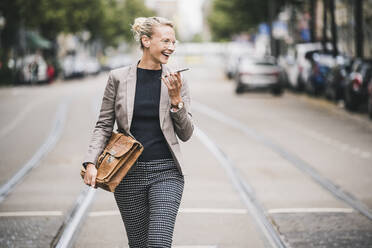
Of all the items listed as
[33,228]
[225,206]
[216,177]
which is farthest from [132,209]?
[216,177]

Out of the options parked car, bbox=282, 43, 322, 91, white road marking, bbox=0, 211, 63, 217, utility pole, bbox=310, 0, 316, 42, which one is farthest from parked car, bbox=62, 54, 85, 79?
white road marking, bbox=0, 211, 63, 217

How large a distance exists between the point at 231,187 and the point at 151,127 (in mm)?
5216

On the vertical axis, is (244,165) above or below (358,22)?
below

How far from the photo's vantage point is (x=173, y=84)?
3926mm

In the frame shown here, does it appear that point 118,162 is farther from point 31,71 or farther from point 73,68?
point 73,68

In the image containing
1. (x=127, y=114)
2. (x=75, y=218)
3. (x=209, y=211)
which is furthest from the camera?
(x=209, y=211)

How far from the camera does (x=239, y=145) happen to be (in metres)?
13.7

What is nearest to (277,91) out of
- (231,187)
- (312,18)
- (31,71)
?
(312,18)

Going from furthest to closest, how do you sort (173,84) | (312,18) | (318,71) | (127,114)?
(312,18)
(318,71)
(127,114)
(173,84)

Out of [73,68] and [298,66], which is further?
[73,68]

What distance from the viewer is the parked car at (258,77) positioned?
96.4 feet

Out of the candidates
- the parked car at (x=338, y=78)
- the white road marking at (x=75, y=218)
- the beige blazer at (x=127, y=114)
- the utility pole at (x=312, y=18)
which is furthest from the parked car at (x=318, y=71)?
the beige blazer at (x=127, y=114)

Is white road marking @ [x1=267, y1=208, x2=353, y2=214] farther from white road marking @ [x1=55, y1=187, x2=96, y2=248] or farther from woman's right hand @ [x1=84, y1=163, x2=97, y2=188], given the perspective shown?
woman's right hand @ [x1=84, y1=163, x2=97, y2=188]

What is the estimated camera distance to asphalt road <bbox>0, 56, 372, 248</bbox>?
680 centimetres
